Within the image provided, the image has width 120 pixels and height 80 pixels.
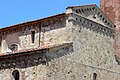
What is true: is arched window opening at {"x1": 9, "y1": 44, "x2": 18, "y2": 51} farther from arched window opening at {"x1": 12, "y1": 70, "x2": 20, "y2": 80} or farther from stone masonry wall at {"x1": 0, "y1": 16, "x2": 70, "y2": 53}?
arched window opening at {"x1": 12, "y1": 70, "x2": 20, "y2": 80}

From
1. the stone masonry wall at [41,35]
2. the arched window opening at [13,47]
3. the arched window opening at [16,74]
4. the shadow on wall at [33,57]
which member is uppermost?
the stone masonry wall at [41,35]

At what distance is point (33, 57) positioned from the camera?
669 inches

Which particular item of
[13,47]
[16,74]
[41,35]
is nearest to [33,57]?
[16,74]

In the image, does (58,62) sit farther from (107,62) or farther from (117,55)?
(117,55)

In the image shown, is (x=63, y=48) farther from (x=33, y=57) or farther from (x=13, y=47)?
(x=13, y=47)

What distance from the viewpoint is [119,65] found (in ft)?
73.2

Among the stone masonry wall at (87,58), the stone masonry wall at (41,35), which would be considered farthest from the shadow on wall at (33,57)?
the stone masonry wall at (41,35)

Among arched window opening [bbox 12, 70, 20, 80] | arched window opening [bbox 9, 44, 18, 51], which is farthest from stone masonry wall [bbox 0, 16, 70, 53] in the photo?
arched window opening [bbox 12, 70, 20, 80]

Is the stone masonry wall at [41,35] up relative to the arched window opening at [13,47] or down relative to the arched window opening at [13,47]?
up

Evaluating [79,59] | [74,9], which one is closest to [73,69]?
[79,59]

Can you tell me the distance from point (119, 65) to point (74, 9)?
607 centimetres

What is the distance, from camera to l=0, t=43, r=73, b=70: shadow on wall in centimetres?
1662

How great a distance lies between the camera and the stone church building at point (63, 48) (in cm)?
1689

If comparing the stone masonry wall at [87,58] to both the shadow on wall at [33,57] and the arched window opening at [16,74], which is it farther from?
the arched window opening at [16,74]
